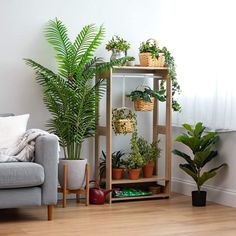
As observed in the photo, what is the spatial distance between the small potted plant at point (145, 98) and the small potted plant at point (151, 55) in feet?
0.88

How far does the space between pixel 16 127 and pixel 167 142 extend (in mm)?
1553

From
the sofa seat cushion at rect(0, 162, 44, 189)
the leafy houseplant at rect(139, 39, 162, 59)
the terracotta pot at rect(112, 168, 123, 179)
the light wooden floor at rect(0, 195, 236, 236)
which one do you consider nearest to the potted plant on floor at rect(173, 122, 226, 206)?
the light wooden floor at rect(0, 195, 236, 236)

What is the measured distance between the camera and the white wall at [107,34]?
17.4 feet

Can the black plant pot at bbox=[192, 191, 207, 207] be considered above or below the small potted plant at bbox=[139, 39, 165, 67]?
below

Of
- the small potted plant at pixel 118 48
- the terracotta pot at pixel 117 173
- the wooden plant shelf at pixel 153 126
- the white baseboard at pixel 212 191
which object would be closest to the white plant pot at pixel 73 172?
the wooden plant shelf at pixel 153 126

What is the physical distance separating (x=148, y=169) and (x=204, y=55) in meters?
1.22

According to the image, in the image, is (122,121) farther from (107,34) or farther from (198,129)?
(107,34)

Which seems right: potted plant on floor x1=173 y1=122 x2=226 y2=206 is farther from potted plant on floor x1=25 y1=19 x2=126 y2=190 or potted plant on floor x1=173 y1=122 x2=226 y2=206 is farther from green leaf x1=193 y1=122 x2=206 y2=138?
potted plant on floor x1=25 y1=19 x2=126 y2=190

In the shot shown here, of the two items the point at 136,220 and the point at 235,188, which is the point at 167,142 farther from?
the point at 136,220

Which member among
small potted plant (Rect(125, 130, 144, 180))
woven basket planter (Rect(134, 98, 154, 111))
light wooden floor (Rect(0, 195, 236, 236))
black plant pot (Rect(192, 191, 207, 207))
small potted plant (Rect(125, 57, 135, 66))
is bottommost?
light wooden floor (Rect(0, 195, 236, 236))

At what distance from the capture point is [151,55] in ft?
18.0

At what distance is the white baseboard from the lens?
520 cm

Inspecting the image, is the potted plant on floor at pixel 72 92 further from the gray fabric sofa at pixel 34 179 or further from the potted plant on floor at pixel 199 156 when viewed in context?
the potted plant on floor at pixel 199 156

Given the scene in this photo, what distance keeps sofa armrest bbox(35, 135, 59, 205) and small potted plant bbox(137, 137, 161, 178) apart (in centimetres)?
138
